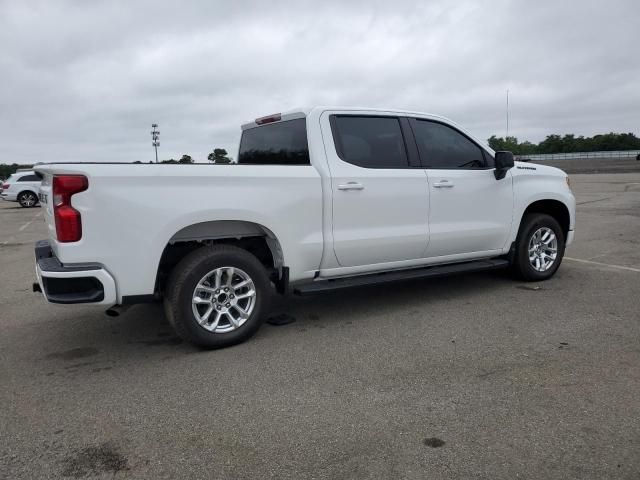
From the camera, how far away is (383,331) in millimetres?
4551

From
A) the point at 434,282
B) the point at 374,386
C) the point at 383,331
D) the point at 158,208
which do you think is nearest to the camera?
the point at 374,386

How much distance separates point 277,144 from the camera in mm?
5188

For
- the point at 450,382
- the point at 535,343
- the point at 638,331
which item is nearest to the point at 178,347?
the point at 450,382

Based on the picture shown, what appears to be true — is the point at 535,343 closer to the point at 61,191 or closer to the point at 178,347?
the point at 178,347

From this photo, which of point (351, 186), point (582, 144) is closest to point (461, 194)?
point (351, 186)

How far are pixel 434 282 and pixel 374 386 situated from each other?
10.1ft

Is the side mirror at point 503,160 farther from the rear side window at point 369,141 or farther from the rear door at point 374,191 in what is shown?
the rear side window at point 369,141

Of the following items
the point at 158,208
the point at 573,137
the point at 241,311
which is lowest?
the point at 241,311

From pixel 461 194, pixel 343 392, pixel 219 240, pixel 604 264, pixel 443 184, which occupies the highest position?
pixel 443 184

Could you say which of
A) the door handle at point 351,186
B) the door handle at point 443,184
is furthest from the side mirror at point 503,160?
the door handle at point 351,186

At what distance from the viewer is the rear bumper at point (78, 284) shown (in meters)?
3.63

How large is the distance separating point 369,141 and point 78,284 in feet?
9.19

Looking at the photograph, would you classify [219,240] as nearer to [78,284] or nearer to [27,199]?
[78,284]

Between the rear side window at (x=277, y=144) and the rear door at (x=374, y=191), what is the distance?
241 mm
